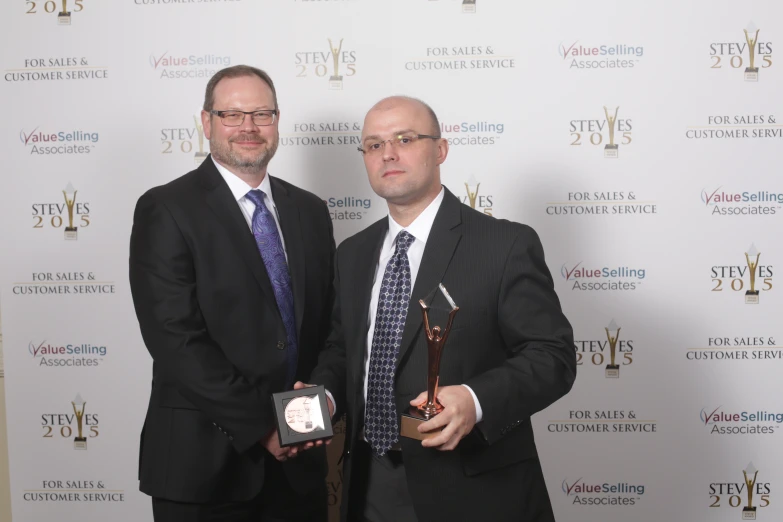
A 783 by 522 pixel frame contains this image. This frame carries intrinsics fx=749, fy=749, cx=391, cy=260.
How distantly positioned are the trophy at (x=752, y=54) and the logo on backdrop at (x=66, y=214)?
3.36 m

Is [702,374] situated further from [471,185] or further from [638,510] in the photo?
[471,185]

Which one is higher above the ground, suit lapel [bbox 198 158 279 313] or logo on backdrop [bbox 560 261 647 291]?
suit lapel [bbox 198 158 279 313]

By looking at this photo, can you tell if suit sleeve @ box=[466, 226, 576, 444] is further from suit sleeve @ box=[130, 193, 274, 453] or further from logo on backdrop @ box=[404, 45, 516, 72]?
logo on backdrop @ box=[404, 45, 516, 72]

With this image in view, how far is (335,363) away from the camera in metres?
2.49

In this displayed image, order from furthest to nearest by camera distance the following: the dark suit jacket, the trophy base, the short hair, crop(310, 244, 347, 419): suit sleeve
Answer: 1. the short hair
2. crop(310, 244, 347, 419): suit sleeve
3. the dark suit jacket
4. the trophy base

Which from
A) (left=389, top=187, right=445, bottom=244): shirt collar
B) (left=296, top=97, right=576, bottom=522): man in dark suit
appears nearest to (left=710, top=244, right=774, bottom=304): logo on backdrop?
(left=296, top=97, right=576, bottom=522): man in dark suit

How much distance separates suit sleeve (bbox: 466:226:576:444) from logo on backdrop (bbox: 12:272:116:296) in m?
2.49

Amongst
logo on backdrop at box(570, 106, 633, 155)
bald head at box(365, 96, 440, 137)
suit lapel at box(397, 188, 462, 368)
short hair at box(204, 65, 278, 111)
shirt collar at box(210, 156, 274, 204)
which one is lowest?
suit lapel at box(397, 188, 462, 368)

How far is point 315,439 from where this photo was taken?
2.21m

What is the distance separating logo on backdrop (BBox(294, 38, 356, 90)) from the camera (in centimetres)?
371

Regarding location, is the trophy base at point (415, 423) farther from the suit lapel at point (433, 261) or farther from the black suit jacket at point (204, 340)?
the black suit jacket at point (204, 340)

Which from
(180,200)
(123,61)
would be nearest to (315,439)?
(180,200)

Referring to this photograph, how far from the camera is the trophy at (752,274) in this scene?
367 centimetres

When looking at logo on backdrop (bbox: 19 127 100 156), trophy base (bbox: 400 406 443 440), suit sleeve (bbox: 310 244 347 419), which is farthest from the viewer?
logo on backdrop (bbox: 19 127 100 156)
